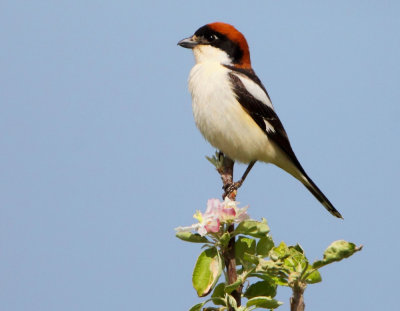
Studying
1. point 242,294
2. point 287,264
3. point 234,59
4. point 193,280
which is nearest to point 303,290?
point 287,264

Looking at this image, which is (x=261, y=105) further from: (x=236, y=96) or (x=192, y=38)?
(x=192, y=38)

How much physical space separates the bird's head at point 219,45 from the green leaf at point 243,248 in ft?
8.95

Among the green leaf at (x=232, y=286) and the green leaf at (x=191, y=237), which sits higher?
the green leaf at (x=191, y=237)

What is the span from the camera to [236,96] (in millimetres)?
4281

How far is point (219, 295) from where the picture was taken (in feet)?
6.43

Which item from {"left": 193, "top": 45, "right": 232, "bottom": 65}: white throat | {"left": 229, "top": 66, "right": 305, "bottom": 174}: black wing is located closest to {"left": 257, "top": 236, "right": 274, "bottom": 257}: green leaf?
{"left": 229, "top": 66, "right": 305, "bottom": 174}: black wing

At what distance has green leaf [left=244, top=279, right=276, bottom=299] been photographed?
75.4 inches

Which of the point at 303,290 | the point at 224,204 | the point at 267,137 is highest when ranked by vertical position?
the point at 267,137

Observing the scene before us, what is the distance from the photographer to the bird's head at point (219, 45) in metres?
4.52

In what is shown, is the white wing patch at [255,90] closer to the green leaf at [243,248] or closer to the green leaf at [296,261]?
the green leaf at [243,248]

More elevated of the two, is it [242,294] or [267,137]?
[267,137]

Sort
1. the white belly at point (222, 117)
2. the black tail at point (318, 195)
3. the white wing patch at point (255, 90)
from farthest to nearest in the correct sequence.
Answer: the black tail at point (318, 195)
the white wing patch at point (255, 90)
the white belly at point (222, 117)

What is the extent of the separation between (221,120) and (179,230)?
7.42 ft

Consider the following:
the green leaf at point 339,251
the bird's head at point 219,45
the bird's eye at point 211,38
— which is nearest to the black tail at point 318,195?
the bird's head at point 219,45
